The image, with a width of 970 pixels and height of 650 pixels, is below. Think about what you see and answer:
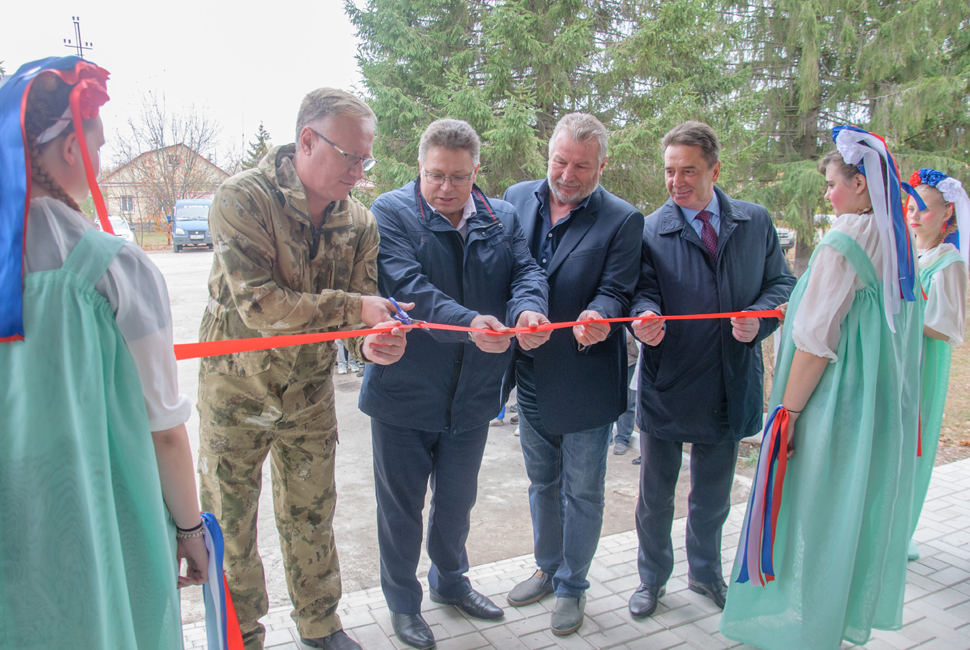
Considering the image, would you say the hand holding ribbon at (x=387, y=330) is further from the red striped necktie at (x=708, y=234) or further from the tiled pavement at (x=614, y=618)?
the tiled pavement at (x=614, y=618)

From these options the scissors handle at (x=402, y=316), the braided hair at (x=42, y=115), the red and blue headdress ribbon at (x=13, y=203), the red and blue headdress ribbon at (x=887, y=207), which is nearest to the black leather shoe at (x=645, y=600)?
the red and blue headdress ribbon at (x=887, y=207)

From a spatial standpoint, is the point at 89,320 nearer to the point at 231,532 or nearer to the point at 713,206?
the point at 231,532

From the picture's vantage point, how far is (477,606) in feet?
10.5

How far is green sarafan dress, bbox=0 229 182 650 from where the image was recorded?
4.60 feet

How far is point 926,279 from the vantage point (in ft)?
12.3

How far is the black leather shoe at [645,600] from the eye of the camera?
3.25 meters

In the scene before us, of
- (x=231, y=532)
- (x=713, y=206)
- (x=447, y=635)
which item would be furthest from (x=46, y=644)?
(x=713, y=206)

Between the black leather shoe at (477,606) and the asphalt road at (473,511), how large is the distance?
0.73 m

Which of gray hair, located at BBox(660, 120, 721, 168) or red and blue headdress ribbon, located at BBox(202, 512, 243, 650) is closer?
red and blue headdress ribbon, located at BBox(202, 512, 243, 650)

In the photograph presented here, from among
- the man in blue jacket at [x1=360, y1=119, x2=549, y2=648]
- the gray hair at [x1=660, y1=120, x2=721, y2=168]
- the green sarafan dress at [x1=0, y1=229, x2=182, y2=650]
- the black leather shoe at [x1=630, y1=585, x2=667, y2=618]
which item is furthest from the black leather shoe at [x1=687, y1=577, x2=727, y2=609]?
the green sarafan dress at [x1=0, y1=229, x2=182, y2=650]

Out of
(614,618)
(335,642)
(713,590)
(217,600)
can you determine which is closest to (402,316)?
(217,600)

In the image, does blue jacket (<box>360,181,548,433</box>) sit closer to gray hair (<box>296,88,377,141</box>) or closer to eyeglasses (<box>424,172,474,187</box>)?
eyeglasses (<box>424,172,474,187</box>)

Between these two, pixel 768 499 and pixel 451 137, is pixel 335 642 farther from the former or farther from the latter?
pixel 451 137

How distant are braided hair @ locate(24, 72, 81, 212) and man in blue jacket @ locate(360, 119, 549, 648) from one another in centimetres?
153
